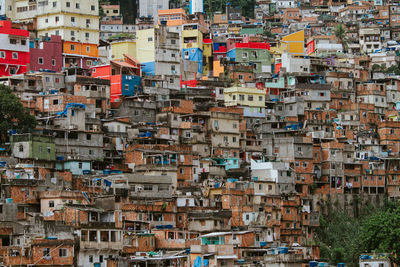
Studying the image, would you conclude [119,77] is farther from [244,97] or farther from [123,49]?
[244,97]

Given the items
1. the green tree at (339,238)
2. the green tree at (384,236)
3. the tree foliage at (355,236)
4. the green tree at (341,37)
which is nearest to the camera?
the green tree at (384,236)

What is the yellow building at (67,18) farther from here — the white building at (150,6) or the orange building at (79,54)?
the white building at (150,6)

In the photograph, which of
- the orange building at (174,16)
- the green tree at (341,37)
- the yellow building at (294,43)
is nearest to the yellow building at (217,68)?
the orange building at (174,16)

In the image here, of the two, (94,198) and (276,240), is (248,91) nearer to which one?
(276,240)

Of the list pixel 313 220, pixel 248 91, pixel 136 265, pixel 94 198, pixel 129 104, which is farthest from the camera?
pixel 248 91

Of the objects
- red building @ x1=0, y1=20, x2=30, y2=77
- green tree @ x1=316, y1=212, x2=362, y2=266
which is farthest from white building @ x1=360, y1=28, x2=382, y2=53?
red building @ x1=0, y1=20, x2=30, y2=77

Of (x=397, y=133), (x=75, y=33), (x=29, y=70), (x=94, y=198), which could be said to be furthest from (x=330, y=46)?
(x=94, y=198)
